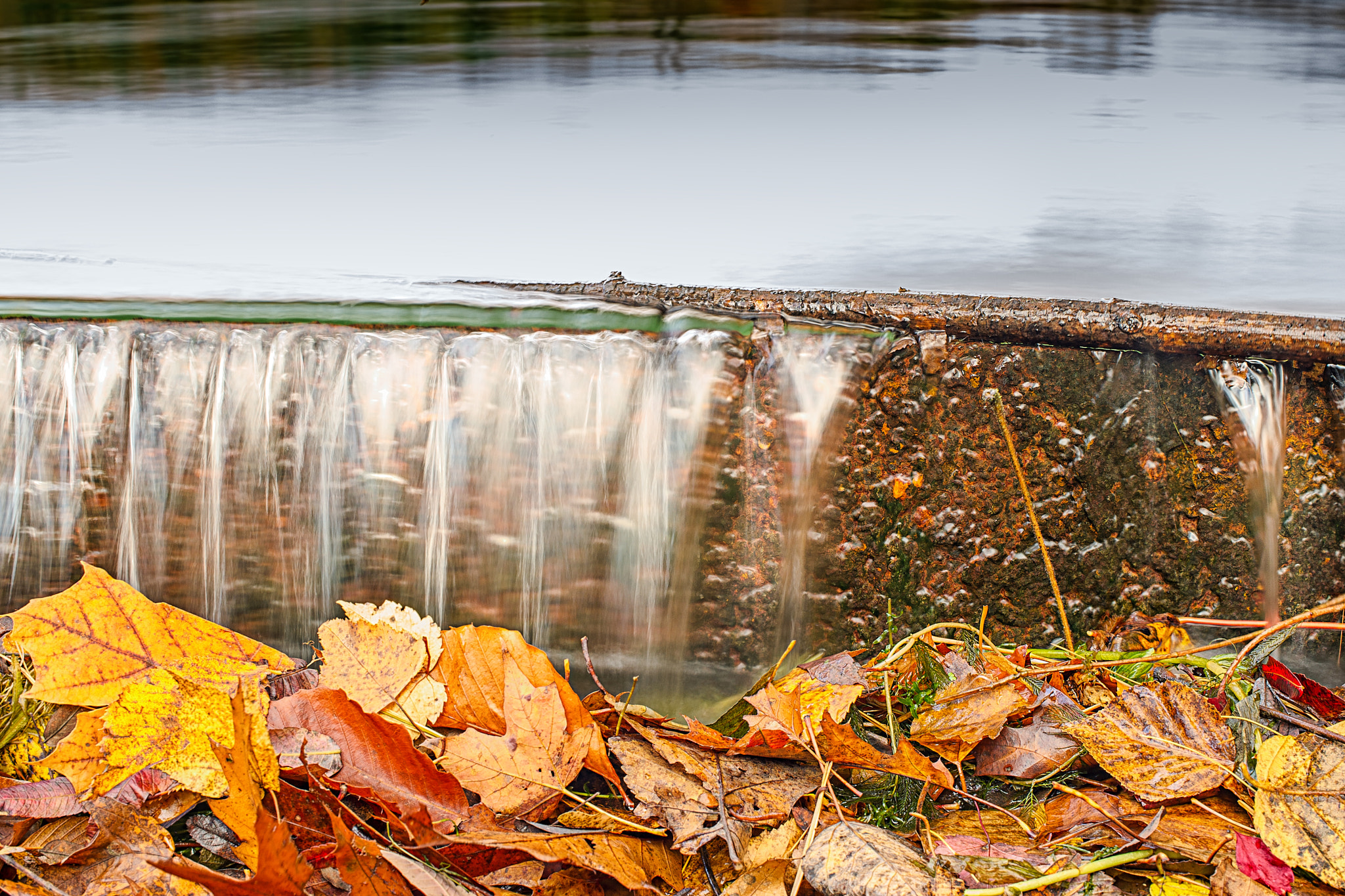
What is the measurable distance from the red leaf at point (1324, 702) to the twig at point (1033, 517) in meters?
0.21

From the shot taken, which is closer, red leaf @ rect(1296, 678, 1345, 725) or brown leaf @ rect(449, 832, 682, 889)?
brown leaf @ rect(449, 832, 682, 889)

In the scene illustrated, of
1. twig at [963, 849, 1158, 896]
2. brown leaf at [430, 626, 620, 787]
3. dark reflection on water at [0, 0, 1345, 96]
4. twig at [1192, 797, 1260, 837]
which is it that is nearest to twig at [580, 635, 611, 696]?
brown leaf at [430, 626, 620, 787]

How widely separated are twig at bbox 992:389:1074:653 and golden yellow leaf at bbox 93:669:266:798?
745 mm

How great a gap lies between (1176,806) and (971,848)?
0.17 m

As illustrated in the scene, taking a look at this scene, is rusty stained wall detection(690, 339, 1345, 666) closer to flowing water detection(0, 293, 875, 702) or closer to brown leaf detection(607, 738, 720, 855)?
flowing water detection(0, 293, 875, 702)

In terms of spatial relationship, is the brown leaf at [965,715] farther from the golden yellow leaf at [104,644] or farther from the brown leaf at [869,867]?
the golden yellow leaf at [104,644]

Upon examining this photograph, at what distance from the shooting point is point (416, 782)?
0.63m

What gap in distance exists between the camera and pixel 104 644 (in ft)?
2.41

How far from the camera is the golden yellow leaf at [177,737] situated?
630mm

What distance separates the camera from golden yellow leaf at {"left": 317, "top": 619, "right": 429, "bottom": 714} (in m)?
0.74

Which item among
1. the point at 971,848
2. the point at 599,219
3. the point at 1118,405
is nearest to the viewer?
the point at 971,848

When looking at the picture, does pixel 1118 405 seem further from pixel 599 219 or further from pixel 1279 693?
pixel 599 219

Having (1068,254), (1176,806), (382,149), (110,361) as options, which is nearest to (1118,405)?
(1176,806)

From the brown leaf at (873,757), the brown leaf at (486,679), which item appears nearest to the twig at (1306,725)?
the brown leaf at (873,757)
